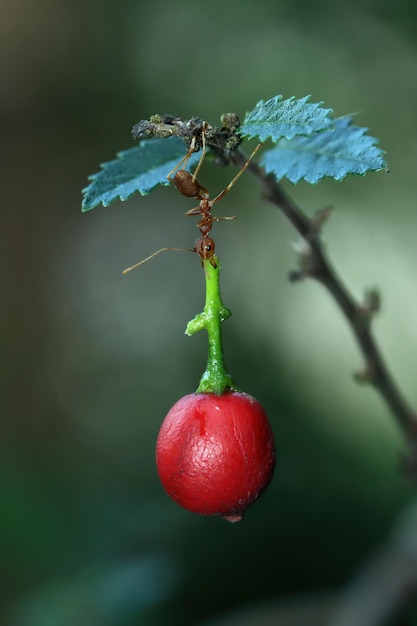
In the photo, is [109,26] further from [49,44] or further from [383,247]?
[383,247]

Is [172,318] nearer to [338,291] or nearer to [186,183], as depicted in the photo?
[338,291]

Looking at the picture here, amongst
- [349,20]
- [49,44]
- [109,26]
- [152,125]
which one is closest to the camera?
[152,125]

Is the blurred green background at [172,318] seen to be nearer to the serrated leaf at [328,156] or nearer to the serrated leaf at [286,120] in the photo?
the serrated leaf at [328,156]

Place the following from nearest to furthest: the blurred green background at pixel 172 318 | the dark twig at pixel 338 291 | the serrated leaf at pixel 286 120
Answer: the serrated leaf at pixel 286 120 < the dark twig at pixel 338 291 < the blurred green background at pixel 172 318

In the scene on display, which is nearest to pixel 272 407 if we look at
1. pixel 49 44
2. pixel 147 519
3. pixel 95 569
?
pixel 147 519

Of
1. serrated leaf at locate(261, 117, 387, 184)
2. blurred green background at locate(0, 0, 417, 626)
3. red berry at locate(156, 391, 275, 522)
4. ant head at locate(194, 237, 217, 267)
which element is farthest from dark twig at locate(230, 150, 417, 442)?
blurred green background at locate(0, 0, 417, 626)

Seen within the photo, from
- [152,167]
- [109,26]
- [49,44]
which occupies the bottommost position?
[152,167]

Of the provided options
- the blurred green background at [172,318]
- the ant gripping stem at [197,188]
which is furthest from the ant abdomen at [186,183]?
the blurred green background at [172,318]
